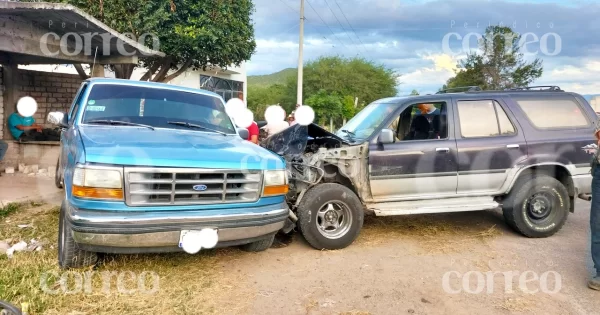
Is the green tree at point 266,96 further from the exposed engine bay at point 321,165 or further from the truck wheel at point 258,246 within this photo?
the truck wheel at point 258,246

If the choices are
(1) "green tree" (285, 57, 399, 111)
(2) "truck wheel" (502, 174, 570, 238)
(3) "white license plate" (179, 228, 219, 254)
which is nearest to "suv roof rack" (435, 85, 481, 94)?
(2) "truck wheel" (502, 174, 570, 238)

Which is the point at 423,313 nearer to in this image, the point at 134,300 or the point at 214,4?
the point at 134,300

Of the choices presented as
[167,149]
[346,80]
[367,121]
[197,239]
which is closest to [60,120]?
[167,149]

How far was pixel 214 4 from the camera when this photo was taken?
1170 cm

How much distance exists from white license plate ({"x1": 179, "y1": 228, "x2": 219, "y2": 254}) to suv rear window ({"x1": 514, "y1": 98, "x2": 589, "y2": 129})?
425 cm

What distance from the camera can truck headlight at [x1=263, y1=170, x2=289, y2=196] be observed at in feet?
12.9

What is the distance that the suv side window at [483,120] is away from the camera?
5293 millimetres

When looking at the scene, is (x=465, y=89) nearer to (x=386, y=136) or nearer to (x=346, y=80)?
(x=386, y=136)

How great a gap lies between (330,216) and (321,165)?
0.60 meters

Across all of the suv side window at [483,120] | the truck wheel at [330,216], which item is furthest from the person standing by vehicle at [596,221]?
the truck wheel at [330,216]

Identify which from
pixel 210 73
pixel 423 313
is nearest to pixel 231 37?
pixel 423 313

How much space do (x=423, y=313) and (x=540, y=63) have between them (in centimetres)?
2854

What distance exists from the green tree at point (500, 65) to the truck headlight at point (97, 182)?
25259 millimetres

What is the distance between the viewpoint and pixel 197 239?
351 cm
